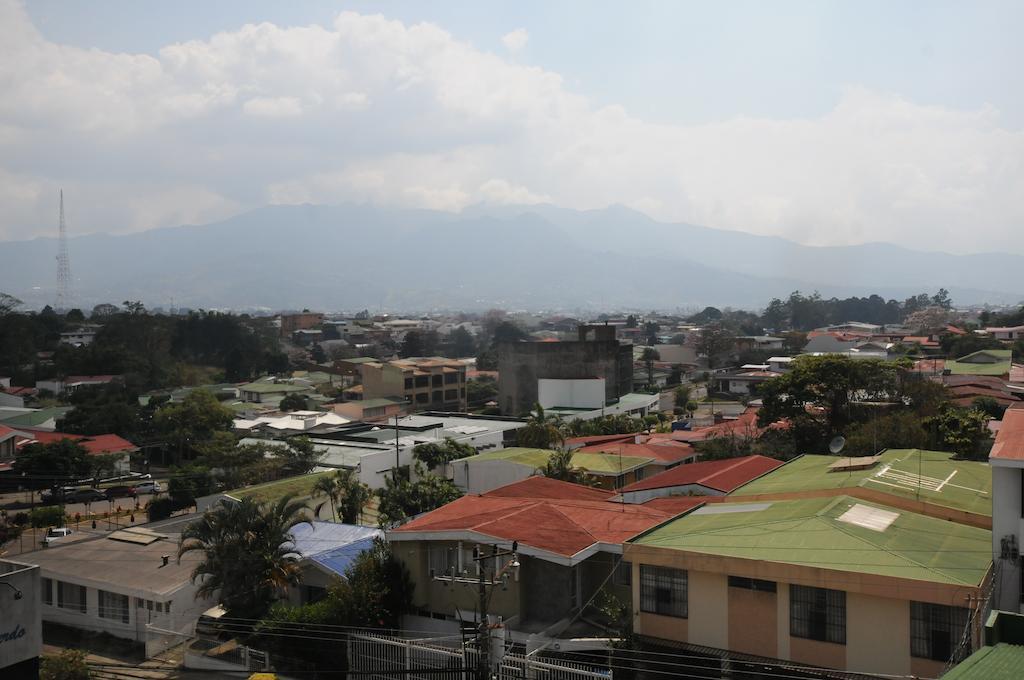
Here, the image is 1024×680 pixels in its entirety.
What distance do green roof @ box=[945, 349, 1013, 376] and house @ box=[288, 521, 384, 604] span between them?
38992 millimetres

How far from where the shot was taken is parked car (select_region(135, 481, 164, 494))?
3638cm

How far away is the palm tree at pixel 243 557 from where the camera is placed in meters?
17.0

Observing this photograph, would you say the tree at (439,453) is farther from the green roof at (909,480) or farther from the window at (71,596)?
the window at (71,596)

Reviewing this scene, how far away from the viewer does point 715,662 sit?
13.0 m

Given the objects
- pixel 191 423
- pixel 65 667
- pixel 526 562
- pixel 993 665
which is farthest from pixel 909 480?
pixel 191 423

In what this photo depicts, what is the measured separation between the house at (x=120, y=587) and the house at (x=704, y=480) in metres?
11.4

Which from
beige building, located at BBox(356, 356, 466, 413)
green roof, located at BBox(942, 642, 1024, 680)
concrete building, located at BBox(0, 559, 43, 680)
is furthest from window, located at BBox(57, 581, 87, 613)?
beige building, located at BBox(356, 356, 466, 413)

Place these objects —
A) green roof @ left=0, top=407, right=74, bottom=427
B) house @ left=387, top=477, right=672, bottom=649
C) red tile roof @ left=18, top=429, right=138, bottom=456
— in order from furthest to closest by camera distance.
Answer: green roof @ left=0, top=407, right=74, bottom=427 < red tile roof @ left=18, top=429, right=138, bottom=456 < house @ left=387, top=477, right=672, bottom=649

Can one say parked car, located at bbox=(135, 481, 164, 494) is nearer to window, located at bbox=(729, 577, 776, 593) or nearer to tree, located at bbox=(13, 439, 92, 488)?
tree, located at bbox=(13, 439, 92, 488)

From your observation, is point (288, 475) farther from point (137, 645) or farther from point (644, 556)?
point (644, 556)

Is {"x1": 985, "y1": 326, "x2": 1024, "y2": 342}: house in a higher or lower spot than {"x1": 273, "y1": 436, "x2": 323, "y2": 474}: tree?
higher

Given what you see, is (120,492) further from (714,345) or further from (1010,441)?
(714,345)

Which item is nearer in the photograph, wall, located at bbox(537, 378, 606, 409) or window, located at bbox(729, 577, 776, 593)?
window, located at bbox(729, 577, 776, 593)

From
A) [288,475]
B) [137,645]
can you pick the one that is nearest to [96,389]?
[288,475]
